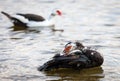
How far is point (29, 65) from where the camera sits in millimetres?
12445

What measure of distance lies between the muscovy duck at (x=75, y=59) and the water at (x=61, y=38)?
24cm

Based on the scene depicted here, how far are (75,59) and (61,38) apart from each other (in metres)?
4.82

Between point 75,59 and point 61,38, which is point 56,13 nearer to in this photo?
point 61,38

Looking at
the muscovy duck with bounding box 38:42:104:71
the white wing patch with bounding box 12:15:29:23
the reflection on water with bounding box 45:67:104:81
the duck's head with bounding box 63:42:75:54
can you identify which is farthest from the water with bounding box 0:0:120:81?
the duck's head with bounding box 63:42:75:54

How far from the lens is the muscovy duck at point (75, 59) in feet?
38.0

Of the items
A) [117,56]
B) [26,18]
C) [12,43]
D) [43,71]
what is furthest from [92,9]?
[43,71]

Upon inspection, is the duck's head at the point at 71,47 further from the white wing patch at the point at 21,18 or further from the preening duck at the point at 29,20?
the white wing patch at the point at 21,18

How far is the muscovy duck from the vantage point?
11.6 m

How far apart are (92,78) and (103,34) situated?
522 centimetres

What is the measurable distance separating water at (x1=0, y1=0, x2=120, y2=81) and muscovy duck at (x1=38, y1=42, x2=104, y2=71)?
0.77ft

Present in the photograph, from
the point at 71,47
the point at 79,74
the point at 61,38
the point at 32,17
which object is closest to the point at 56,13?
the point at 32,17

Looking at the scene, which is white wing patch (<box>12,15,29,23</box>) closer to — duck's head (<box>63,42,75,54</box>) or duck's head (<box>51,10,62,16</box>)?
duck's head (<box>51,10,62,16</box>)

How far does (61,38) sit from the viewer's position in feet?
53.6

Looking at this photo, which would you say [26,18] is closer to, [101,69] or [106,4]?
[106,4]
